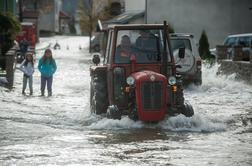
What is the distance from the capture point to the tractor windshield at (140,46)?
14156 millimetres

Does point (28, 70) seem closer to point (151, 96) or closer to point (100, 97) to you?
point (100, 97)

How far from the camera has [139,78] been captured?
1304 centimetres

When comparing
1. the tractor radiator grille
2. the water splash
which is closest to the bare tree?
the water splash

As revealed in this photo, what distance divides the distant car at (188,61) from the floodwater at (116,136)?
3.73m

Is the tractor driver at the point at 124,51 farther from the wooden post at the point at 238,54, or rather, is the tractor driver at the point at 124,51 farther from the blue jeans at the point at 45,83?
the wooden post at the point at 238,54

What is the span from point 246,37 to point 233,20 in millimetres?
17515

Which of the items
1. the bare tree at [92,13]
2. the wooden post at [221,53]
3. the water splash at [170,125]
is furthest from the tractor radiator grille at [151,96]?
the bare tree at [92,13]

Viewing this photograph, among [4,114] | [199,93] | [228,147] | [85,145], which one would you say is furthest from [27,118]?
[199,93]

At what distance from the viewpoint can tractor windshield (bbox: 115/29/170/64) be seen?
46.4ft

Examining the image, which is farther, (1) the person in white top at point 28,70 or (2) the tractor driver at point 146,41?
(1) the person in white top at point 28,70

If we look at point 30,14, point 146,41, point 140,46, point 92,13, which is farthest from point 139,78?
point 92,13

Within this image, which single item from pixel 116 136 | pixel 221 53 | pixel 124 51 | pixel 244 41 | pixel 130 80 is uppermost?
pixel 124 51

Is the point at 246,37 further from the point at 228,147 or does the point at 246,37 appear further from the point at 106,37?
the point at 228,147

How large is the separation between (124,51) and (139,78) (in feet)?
4.39
